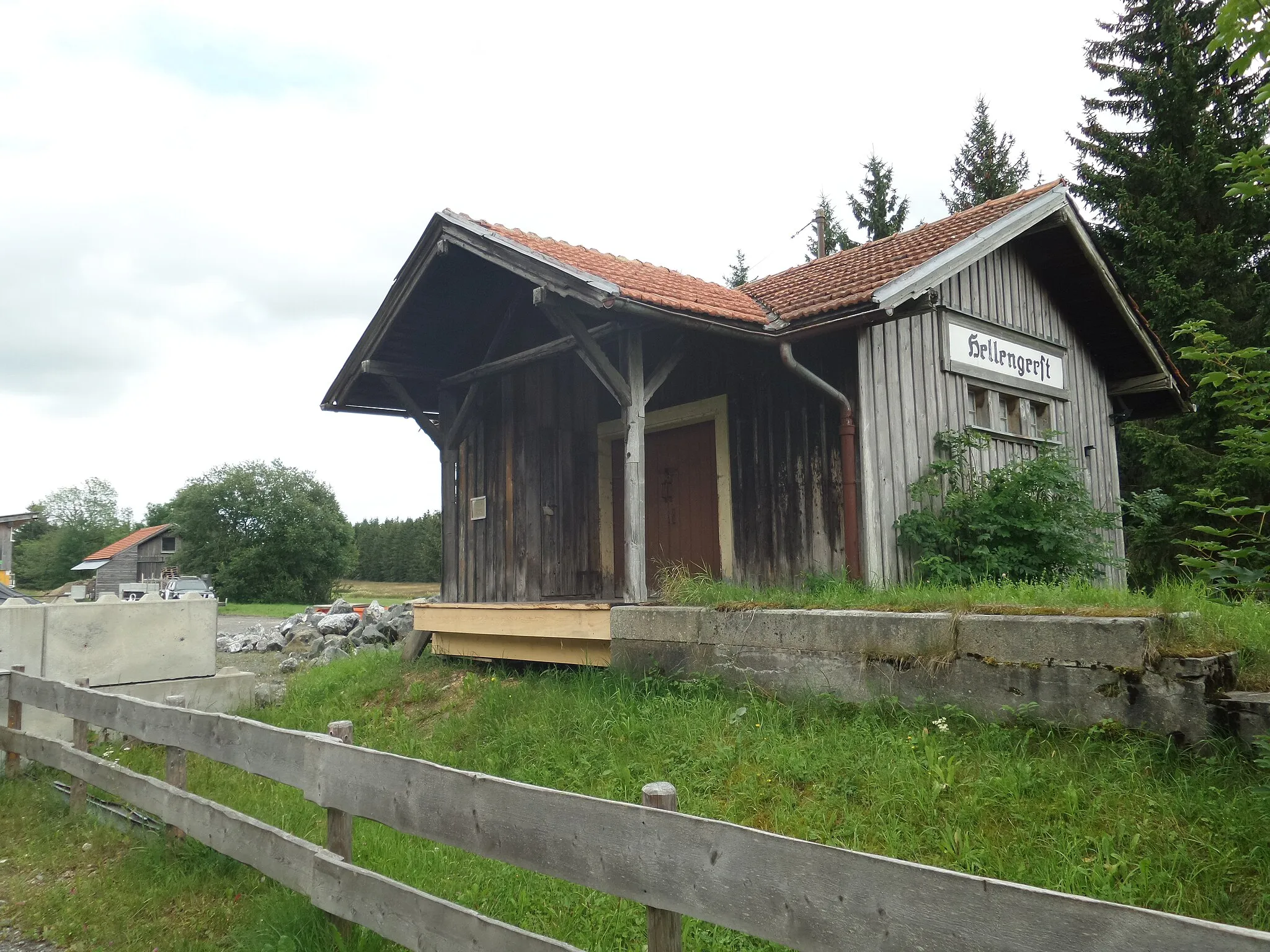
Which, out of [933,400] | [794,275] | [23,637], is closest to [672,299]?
[933,400]

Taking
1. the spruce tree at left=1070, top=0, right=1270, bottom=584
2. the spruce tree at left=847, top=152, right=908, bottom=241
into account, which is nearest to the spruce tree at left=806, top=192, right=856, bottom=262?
the spruce tree at left=847, top=152, right=908, bottom=241

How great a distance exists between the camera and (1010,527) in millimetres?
8164

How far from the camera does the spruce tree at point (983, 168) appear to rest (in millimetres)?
27625

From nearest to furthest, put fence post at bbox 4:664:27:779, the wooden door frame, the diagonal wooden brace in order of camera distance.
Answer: fence post at bbox 4:664:27:779
the diagonal wooden brace
the wooden door frame

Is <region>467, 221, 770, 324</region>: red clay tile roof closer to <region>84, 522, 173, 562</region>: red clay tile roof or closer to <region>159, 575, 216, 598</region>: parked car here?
<region>159, 575, 216, 598</region>: parked car

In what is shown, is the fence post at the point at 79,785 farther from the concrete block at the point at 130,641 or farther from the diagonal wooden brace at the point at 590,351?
the diagonal wooden brace at the point at 590,351

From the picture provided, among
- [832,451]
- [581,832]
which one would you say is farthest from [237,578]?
[581,832]

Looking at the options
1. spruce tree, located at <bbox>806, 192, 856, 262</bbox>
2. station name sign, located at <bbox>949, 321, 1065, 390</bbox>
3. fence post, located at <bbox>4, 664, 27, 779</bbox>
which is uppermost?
spruce tree, located at <bbox>806, 192, 856, 262</bbox>

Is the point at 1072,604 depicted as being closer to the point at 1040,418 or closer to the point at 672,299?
the point at 672,299

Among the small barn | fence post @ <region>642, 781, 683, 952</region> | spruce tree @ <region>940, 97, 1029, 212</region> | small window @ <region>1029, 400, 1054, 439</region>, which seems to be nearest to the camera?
fence post @ <region>642, 781, 683, 952</region>

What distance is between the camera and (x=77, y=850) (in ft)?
17.5

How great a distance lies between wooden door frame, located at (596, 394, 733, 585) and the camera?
362 inches

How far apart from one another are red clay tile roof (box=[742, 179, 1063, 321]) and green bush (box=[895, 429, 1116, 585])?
1.92 metres

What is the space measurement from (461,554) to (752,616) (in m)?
5.52
